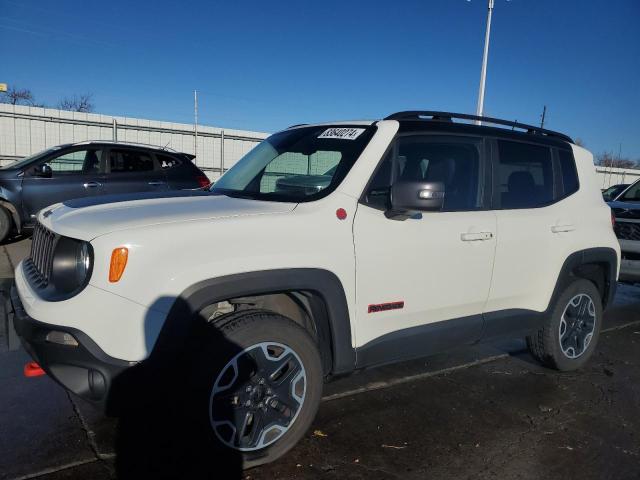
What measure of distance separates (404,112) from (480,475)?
2.23m

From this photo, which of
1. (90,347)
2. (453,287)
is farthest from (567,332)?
(90,347)

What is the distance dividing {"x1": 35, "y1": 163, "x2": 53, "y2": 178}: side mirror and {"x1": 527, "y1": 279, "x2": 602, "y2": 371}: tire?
25.6 ft

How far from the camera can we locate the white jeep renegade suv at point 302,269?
2371mm

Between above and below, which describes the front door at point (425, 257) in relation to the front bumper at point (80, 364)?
above

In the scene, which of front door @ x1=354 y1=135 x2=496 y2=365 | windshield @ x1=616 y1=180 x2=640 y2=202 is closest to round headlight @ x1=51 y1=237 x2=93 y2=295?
front door @ x1=354 y1=135 x2=496 y2=365

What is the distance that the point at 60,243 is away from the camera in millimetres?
2662

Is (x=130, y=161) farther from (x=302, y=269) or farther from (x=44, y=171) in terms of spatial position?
(x=302, y=269)

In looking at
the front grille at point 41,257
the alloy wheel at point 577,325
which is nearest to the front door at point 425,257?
the alloy wheel at point 577,325

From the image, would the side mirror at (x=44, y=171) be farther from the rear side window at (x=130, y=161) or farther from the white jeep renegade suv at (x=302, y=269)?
the white jeep renegade suv at (x=302, y=269)

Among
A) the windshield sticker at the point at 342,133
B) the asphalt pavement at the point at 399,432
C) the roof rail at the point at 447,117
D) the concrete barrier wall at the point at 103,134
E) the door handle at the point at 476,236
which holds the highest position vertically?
the concrete barrier wall at the point at 103,134

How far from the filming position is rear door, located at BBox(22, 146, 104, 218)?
8.66 m

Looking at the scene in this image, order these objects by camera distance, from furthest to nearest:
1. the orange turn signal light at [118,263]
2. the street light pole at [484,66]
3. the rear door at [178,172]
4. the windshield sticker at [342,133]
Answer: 1. the street light pole at [484,66]
2. the rear door at [178,172]
3. the windshield sticker at [342,133]
4. the orange turn signal light at [118,263]

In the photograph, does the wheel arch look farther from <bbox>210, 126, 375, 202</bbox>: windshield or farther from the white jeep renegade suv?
<bbox>210, 126, 375, 202</bbox>: windshield

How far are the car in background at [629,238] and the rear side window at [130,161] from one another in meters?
7.32
